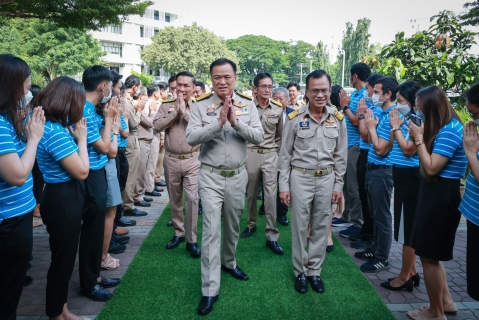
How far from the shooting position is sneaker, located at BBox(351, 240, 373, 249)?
15.4ft

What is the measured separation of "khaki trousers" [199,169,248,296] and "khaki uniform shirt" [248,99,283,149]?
1430 millimetres

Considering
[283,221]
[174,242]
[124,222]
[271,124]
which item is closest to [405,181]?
[271,124]

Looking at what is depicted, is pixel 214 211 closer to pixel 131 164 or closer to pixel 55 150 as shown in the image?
pixel 55 150

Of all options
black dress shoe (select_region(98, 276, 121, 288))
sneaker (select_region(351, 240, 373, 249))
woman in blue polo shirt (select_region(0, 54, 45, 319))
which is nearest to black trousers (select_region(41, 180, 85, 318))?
woman in blue polo shirt (select_region(0, 54, 45, 319))

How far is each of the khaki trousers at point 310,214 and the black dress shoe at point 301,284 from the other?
0.15 feet

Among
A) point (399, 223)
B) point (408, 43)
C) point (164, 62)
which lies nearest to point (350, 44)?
point (164, 62)

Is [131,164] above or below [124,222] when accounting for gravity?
above

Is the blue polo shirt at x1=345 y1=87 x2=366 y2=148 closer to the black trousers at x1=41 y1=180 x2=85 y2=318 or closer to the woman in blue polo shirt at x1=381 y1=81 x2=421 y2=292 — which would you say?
the woman in blue polo shirt at x1=381 y1=81 x2=421 y2=292

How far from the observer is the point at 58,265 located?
2.74 metres

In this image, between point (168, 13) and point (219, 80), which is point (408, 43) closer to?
point (219, 80)

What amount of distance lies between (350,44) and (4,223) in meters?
49.5

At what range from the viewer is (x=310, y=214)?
366 centimetres

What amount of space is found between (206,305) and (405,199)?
2.04 m

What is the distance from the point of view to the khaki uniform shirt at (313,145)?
3.52 m
